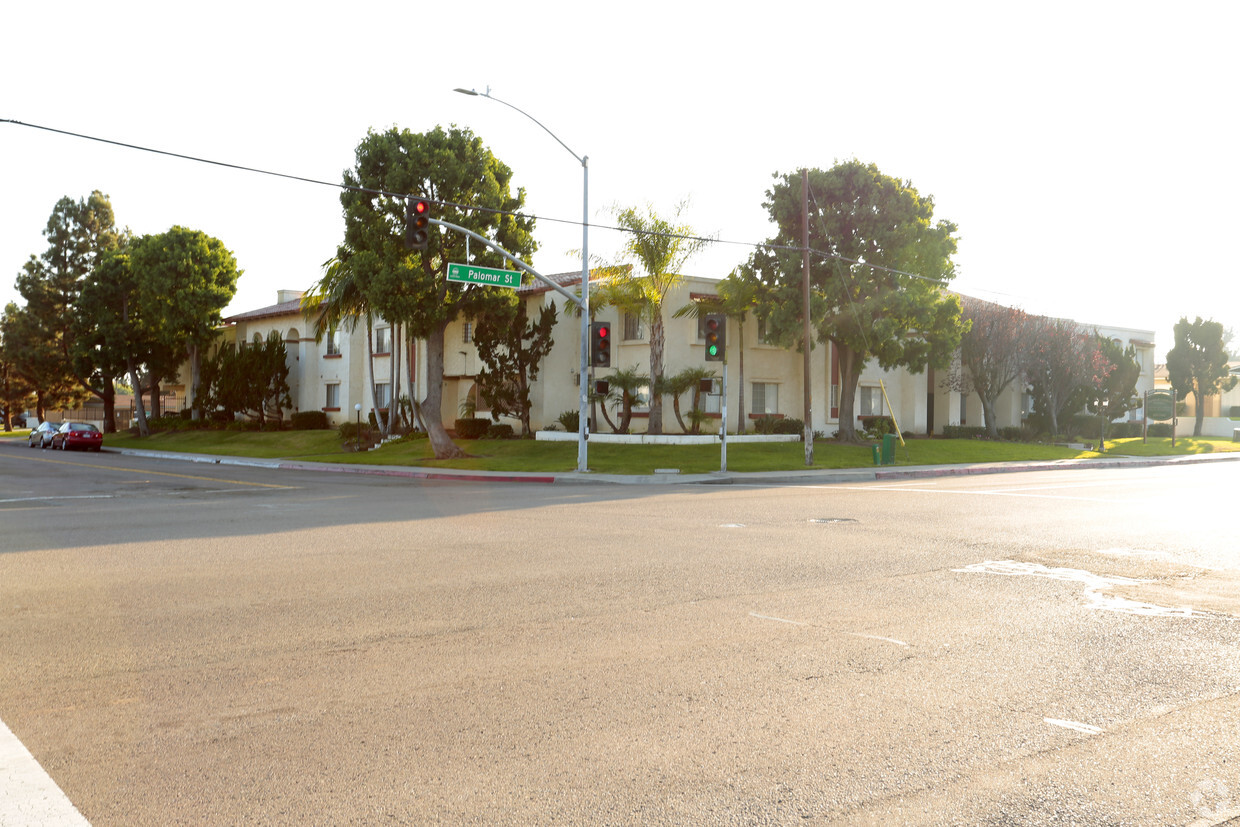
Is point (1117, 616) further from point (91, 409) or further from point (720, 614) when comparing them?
point (91, 409)

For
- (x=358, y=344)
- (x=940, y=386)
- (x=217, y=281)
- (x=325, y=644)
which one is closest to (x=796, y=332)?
(x=940, y=386)

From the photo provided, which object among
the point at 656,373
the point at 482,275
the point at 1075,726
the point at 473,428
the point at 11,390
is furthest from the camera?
the point at 11,390

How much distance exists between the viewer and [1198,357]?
5831 cm

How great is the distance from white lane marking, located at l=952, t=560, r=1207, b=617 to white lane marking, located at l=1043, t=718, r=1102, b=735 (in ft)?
11.3

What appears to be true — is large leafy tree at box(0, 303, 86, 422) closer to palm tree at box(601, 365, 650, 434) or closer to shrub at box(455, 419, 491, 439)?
shrub at box(455, 419, 491, 439)

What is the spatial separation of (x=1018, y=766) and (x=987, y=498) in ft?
51.8

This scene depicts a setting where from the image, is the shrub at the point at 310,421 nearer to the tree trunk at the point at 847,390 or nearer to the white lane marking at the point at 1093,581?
the tree trunk at the point at 847,390

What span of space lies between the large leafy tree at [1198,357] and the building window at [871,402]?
25.0 meters

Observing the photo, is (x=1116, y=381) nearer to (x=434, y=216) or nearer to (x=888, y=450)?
(x=888, y=450)

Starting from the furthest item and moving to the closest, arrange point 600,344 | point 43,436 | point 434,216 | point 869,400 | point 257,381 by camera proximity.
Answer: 1. point 257,381
2. point 43,436
3. point 869,400
4. point 434,216
5. point 600,344

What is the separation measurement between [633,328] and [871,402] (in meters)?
A: 13.4

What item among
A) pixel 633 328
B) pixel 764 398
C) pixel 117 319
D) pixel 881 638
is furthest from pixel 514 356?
pixel 881 638

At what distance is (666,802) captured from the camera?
4.07 meters

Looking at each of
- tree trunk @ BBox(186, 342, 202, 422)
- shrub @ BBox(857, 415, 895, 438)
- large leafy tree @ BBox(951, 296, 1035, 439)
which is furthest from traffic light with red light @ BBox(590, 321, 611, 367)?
tree trunk @ BBox(186, 342, 202, 422)
